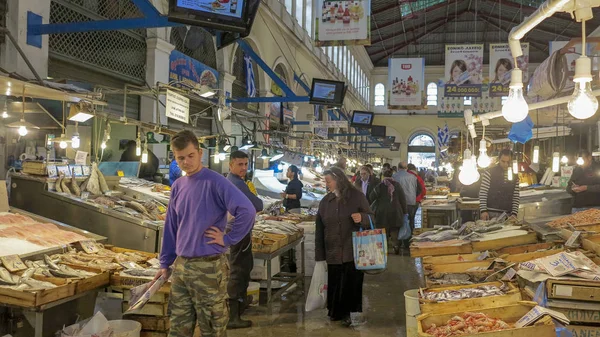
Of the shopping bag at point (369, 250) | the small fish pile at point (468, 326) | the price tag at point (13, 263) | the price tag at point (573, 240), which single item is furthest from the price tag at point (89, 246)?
the price tag at point (573, 240)

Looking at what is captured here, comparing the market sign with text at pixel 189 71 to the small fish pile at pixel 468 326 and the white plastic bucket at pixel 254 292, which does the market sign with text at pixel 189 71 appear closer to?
the white plastic bucket at pixel 254 292

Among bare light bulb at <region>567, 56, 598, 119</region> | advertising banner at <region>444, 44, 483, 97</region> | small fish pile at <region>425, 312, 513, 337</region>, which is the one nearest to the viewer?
bare light bulb at <region>567, 56, 598, 119</region>

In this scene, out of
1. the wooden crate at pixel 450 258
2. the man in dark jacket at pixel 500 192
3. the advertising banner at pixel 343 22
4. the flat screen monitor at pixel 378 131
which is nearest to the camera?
the wooden crate at pixel 450 258

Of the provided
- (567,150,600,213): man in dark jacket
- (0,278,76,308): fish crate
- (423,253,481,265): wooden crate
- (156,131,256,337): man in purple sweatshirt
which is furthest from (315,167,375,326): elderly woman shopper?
(567,150,600,213): man in dark jacket

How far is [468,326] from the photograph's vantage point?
3.16 metres

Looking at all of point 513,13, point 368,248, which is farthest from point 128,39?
point 513,13

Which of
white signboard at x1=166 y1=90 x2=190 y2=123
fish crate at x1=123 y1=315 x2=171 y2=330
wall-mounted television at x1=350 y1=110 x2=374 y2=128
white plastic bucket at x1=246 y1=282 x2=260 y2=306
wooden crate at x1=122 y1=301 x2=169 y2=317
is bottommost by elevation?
white plastic bucket at x1=246 y1=282 x2=260 y2=306

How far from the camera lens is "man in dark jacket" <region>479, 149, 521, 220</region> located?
24.7ft

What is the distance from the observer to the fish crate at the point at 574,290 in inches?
135

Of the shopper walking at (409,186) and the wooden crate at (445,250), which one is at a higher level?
the shopper walking at (409,186)

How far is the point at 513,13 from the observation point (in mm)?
33156

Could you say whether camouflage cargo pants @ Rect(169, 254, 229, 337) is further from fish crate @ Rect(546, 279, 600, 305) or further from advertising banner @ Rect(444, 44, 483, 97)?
advertising banner @ Rect(444, 44, 483, 97)

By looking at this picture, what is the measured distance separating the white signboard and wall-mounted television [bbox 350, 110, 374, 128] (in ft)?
60.0

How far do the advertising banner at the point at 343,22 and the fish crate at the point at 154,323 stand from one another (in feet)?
33.7
